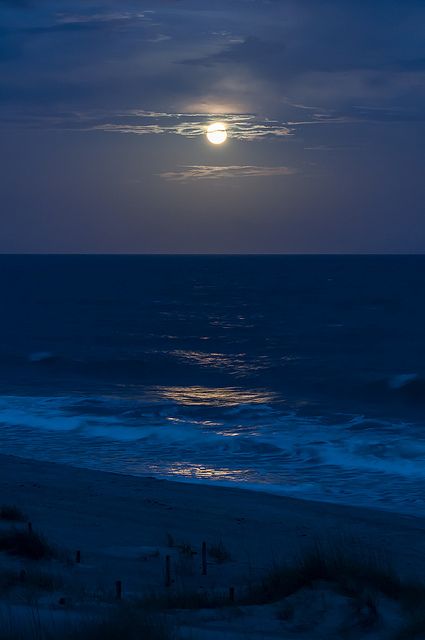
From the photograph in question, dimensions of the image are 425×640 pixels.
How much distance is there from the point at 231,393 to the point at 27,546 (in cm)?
2320

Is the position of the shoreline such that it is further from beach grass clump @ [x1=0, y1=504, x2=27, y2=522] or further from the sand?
beach grass clump @ [x1=0, y1=504, x2=27, y2=522]

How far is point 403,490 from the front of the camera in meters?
17.8

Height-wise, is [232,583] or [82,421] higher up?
[82,421]

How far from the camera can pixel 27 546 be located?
10.6 metres

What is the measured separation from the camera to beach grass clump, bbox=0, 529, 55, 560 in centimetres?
1049

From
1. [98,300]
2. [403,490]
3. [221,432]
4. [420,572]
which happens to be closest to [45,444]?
[221,432]

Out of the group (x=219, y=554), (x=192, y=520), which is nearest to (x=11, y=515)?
(x=192, y=520)

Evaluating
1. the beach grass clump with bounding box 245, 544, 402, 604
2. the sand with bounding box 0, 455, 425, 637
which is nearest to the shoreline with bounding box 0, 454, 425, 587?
the sand with bounding box 0, 455, 425, 637

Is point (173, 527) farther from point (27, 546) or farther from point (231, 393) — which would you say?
point (231, 393)

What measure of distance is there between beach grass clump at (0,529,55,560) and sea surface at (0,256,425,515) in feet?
25.0

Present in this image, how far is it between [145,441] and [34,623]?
1610 centimetres

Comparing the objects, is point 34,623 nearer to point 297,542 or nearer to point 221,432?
point 297,542

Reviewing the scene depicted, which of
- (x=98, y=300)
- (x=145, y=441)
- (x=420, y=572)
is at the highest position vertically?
(x=98, y=300)

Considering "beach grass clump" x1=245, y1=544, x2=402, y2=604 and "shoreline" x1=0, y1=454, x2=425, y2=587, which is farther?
"shoreline" x1=0, y1=454, x2=425, y2=587
